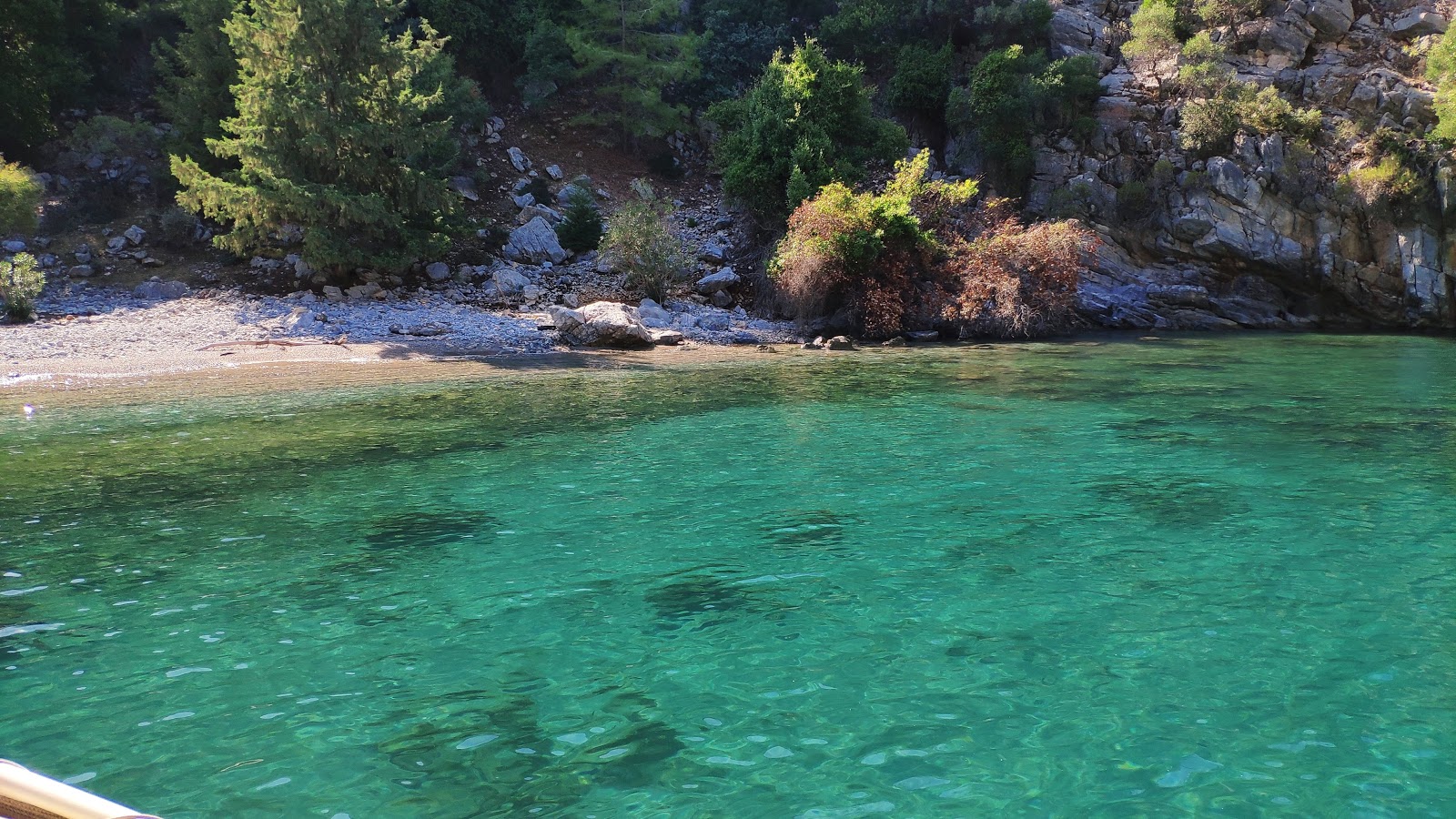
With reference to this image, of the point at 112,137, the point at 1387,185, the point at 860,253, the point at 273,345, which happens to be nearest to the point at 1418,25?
the point at 1387,185

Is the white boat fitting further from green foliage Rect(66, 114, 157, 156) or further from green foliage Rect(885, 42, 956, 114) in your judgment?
green foliage Rect(885, 42, 956, 114)

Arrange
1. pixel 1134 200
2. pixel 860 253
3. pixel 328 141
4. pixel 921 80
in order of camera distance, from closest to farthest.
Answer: pixel 328 141, pixel 860 253, pixel 1134 200, pixel 921 80

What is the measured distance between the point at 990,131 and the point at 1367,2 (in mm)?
16203

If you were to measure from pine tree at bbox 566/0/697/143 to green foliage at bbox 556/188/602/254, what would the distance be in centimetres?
792

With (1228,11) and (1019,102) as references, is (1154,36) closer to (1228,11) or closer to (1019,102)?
(1228,11)

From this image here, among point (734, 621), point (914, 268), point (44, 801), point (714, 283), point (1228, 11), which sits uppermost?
point (1228, 11)

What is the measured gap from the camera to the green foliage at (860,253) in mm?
25344

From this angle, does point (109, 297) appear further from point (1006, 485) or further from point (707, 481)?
point (1006, 485)

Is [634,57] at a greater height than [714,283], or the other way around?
[634,57]

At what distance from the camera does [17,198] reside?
23.4 m

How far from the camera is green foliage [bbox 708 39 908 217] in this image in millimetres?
28922

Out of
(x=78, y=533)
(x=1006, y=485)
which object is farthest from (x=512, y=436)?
(x=1006, y=485)

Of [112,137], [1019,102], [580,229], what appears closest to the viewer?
[112,137]

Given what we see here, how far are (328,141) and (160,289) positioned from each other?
6.59 meters
